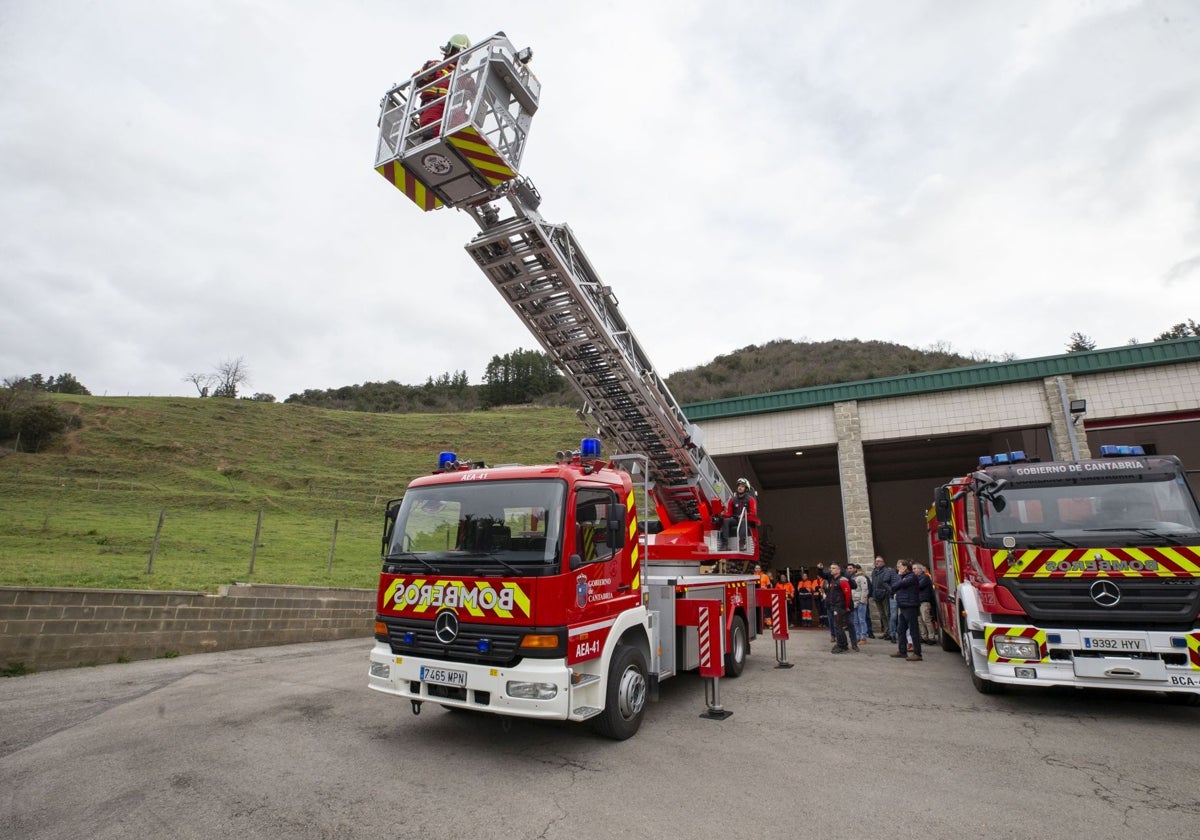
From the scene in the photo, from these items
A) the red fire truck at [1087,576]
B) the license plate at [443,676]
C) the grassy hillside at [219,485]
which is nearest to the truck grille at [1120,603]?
the red fire truck at [1087,576]

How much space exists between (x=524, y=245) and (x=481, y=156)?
1.11m

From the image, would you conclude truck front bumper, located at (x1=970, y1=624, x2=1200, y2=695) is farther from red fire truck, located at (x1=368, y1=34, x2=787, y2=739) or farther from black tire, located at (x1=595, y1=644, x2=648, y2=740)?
black tire, located at (x1=595, y1=644, x2=648, y2=740)

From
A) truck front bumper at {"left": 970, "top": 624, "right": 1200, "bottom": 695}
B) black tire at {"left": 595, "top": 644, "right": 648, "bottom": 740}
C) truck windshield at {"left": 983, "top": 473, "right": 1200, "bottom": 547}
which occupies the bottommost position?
black tire at {"left": 595, "top": 644, "right": 648, "bottom": 740}

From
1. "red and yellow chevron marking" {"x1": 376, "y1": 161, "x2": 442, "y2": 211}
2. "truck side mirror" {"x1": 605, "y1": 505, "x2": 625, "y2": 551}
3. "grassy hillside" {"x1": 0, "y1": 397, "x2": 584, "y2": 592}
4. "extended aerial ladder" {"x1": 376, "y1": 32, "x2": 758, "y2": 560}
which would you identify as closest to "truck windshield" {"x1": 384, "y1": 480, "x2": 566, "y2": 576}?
"truck side mirror" {"x1": 605, "y1": 505, "x2": 625, "y2": 551}

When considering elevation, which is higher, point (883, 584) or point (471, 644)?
point (883, 584)

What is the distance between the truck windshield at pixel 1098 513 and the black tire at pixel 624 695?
4.20 m

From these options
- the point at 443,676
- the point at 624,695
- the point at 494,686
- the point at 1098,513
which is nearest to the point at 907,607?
Answer: the point at 1098,513

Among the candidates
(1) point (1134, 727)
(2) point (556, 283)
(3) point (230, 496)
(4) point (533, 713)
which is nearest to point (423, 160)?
(2) point (556, 283)

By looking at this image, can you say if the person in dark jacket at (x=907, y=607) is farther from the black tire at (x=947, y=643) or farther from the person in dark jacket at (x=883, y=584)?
the black tire at (x=947, y=643)

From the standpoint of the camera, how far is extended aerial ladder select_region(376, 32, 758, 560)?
6016mm

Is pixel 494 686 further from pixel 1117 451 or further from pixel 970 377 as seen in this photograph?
pixel 970 377

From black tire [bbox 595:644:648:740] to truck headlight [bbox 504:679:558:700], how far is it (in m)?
0.76

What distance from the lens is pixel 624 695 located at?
215 inches

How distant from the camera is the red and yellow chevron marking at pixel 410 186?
6250mm
